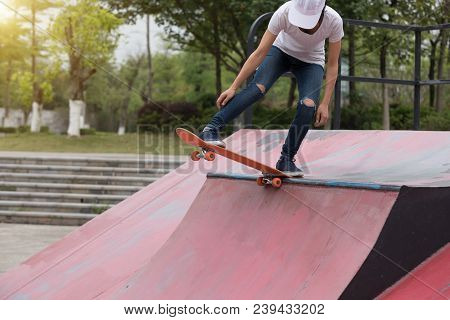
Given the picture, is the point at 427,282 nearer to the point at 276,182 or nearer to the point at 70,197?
the point at 276,182

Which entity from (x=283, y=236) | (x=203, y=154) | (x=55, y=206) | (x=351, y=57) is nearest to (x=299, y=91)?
(x=203, y=154)

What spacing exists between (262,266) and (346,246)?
0.53m

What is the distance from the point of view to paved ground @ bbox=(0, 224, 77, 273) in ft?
29.0

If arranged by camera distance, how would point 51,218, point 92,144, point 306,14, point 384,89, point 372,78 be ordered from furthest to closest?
point 92,144
point 384,89
point 51,218
point 372,78
point 306,14

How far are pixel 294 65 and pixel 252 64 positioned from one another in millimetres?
354

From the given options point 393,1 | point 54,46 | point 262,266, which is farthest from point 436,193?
point 54,46

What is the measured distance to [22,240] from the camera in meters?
10.6

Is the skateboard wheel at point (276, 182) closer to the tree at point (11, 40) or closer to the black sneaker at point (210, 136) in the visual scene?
the black sneaker at point (210, 136)

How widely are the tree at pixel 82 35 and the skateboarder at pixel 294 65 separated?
24174 millimetres

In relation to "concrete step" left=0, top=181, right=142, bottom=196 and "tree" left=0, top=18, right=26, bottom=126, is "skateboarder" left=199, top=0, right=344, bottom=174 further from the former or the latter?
"tree" left=0, top=18, right=26, bottom=126

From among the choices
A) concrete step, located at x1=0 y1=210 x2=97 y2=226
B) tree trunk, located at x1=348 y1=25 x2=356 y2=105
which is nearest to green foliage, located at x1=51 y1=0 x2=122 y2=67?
tree trunk, located at x1=348 y1=25 x2=356 y2=105

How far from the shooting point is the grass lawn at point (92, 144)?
2411cm

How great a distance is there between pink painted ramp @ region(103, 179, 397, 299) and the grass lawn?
57.7 ft
